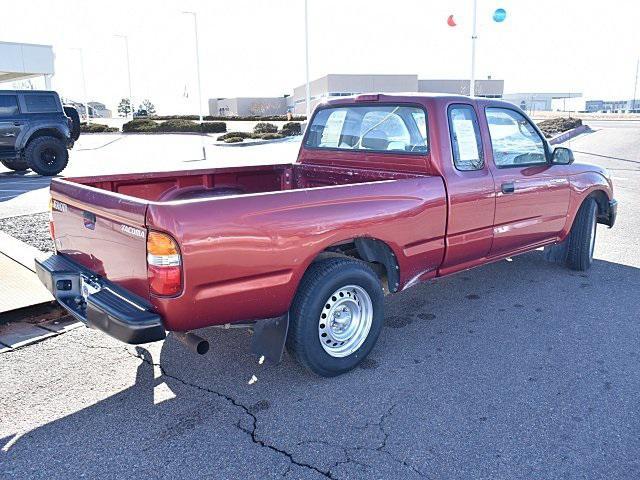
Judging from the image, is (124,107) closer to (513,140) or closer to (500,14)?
(500,14)

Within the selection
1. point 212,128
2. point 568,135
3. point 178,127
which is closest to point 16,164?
point 212,128

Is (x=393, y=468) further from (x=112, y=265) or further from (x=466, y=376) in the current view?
(x=112, y=265)

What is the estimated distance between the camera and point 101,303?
3.04 m

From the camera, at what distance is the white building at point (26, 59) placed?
30594 mm

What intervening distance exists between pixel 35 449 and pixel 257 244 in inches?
62.1

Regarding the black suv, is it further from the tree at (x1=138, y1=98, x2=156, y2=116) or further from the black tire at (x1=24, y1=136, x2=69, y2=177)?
the tree at (x1=138, y1=98, x2=156, y2=116)

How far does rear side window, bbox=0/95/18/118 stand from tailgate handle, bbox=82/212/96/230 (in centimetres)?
1167

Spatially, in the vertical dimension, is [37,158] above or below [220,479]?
above

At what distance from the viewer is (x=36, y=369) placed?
378 centimetres

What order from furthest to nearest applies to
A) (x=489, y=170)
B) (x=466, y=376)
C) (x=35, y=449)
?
1. (x=489, y=170)
2. (x=466, y=376)
3. (x=35, y=449)

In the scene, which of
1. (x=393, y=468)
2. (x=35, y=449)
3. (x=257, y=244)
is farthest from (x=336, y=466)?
(x=35, y=449)

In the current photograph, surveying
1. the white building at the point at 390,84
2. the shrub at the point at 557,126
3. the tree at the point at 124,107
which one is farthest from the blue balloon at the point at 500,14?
the tree at the point at 124,107

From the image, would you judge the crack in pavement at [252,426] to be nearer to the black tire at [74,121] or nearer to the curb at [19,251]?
the curb at [19,251]

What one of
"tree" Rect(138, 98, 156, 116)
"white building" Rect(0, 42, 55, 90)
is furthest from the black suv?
"tree" Rect(138, 98, 156, 116)
